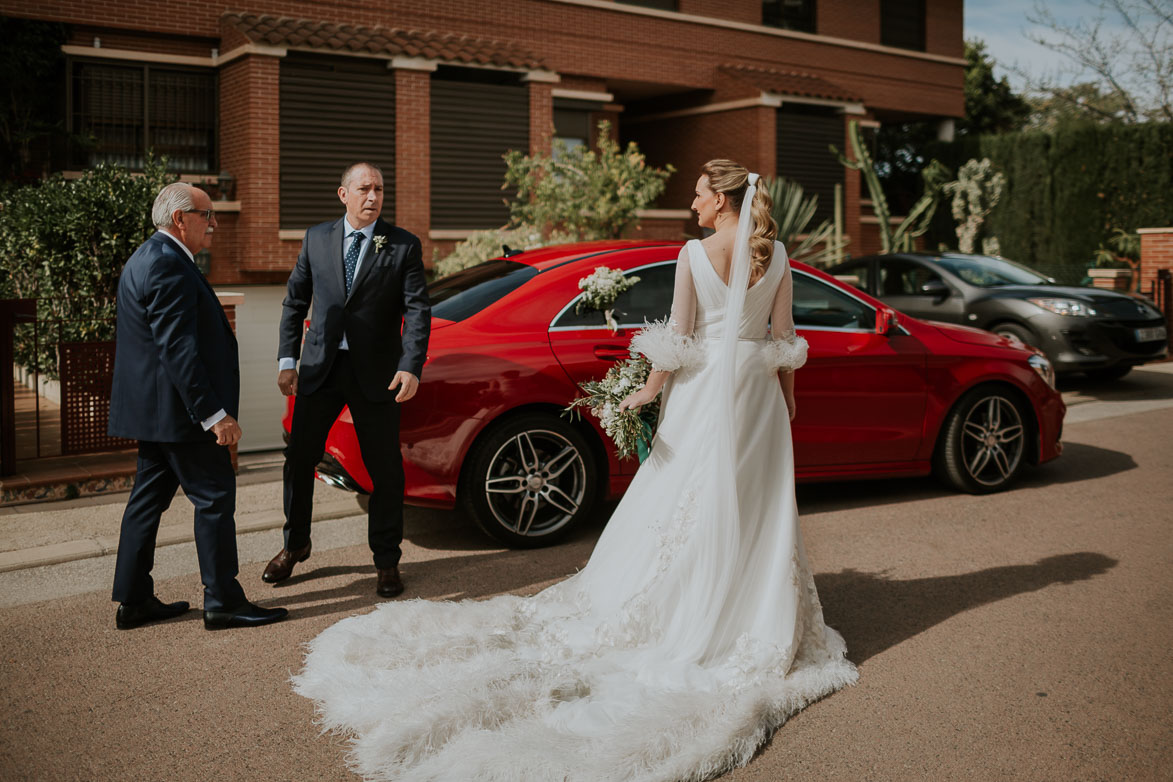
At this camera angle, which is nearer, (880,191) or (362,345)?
(362,345)

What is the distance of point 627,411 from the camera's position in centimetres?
496

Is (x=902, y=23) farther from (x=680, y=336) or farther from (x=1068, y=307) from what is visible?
(x=680, y=336)

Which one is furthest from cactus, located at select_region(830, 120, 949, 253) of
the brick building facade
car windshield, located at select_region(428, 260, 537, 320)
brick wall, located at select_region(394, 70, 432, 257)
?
car windshield, located at select_region(428, 260, 537, 320)

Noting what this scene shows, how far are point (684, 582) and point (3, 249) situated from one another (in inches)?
347

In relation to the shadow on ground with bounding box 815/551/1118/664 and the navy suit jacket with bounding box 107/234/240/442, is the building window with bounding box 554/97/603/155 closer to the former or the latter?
the shadow on ground with bounding box 815/551/1118/664

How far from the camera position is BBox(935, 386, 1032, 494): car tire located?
7734mm

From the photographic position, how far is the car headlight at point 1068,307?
Answer: 12.3 metres

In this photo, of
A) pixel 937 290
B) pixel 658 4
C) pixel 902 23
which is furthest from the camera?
pixel 902 23

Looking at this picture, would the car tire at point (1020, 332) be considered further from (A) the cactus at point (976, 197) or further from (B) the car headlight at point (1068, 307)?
(A) the cactus at point (976, 197)

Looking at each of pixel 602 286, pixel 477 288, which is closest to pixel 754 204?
pixel 602 286

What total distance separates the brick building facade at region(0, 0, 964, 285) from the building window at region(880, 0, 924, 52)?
2.30 meters

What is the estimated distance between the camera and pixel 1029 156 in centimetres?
2528

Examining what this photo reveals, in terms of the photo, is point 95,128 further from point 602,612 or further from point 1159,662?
point 1159,662

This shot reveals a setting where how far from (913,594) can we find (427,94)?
14438 mm
